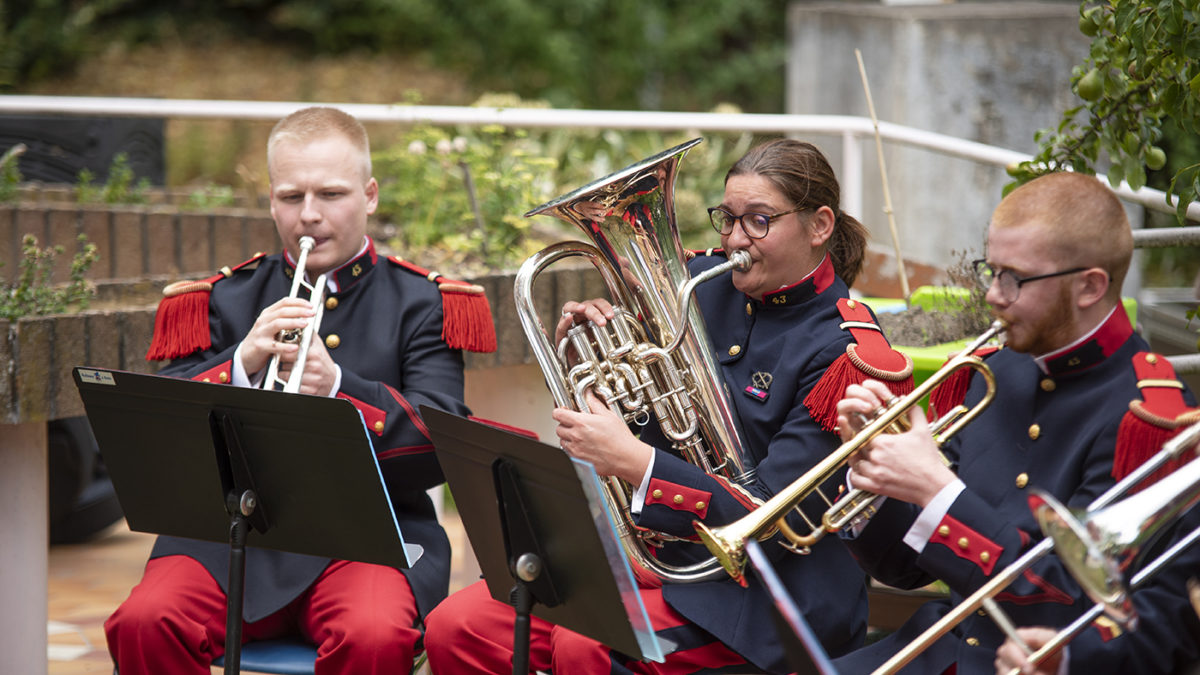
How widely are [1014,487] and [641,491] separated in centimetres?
72

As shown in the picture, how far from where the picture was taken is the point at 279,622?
2.78 meters

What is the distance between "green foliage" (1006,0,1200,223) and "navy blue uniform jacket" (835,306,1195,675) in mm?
626

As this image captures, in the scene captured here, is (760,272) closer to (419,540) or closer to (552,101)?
(419,540)

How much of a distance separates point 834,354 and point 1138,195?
3.71 feet

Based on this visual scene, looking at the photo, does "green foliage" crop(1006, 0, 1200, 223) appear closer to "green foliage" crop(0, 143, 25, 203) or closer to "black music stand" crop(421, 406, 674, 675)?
"black music stand" crop(421, 406, 674, 675)

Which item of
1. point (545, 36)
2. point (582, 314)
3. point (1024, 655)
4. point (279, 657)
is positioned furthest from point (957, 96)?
point (545, 36)

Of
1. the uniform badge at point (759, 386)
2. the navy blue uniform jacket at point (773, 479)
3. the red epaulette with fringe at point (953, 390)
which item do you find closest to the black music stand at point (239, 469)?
the navy blue uniform jacket at point (773, 479)

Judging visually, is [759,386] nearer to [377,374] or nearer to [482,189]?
[377,374]

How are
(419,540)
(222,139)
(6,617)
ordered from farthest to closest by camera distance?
(222,139) < (6,617) < (419,540)

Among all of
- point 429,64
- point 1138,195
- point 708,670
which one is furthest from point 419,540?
point 429,64

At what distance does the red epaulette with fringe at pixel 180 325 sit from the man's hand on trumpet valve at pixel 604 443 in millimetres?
1107

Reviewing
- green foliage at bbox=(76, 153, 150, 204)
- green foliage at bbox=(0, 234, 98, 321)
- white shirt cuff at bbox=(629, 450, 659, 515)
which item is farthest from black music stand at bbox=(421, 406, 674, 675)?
green foliage at bbox=(76, 153, 150, 204)

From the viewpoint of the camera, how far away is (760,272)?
102 inches

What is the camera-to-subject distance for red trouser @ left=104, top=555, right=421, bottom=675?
2600mm
